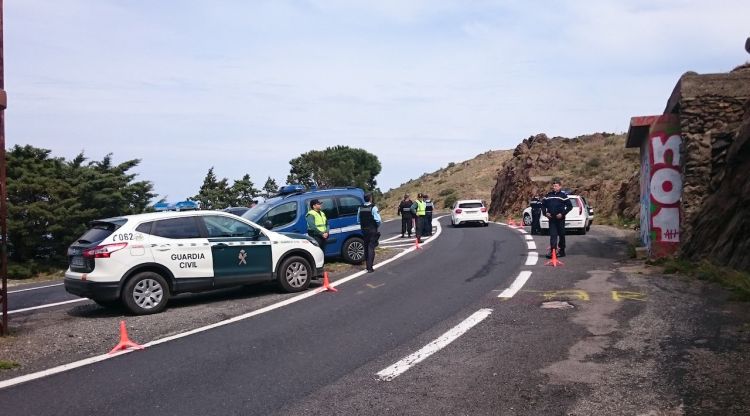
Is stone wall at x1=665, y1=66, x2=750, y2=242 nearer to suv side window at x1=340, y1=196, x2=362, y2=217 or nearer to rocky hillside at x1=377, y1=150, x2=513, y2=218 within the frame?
suv side window at x1=340, y1=196, x2=362, y2=217

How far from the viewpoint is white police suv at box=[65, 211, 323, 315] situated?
10258 mm

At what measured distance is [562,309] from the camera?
369 inches

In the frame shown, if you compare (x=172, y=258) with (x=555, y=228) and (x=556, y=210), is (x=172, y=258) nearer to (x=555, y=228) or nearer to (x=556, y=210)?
(x=556, y=210)

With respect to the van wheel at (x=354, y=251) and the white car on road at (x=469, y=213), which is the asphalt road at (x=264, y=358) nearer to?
the van wheel at (x=354, y=251)

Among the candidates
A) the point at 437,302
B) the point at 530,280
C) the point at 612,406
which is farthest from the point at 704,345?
the point at 530,280

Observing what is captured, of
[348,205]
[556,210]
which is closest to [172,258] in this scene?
[348,205]

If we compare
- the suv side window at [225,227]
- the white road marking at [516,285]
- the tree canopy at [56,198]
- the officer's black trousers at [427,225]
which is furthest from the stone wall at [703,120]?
the tree canopy at [56,198]

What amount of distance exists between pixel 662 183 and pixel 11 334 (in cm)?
1287

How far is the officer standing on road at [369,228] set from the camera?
14805 millimetres

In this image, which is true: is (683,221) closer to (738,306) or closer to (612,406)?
(738,306)

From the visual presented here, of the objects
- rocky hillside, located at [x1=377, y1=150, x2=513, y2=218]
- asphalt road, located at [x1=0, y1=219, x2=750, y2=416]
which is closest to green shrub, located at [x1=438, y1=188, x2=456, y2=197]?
rocky hillside, located at [x1=377, y1=150, x2=513, y2=218]

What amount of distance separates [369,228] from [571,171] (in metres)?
40.9

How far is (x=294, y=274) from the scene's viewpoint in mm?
12266

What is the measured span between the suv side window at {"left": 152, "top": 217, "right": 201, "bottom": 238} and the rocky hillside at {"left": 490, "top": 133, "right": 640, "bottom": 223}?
3010 centimetres
